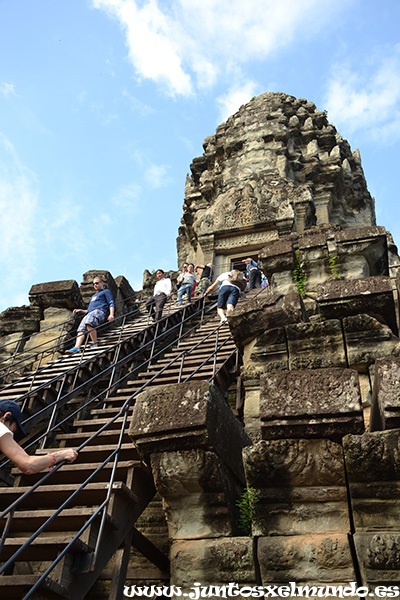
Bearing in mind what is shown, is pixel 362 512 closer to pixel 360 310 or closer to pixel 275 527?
pixel 275 527

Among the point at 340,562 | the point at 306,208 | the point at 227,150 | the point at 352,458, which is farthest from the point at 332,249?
the point at 227,150

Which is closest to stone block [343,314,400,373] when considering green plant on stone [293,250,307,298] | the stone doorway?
green plant on stone [293,250,307,298]

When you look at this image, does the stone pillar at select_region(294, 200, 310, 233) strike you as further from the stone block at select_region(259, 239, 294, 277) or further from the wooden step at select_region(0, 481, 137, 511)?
the wooden step at select_region(0, 481, 137, 511)

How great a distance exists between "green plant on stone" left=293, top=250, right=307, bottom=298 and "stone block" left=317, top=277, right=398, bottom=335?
1349 millimetres

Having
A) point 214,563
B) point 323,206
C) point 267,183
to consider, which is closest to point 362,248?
point 214,563

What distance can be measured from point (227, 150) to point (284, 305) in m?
14.5

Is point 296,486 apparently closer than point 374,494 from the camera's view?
No

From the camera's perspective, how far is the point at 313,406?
3.43 metres

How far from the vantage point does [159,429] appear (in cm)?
361

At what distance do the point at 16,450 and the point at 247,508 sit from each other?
5.29 feet

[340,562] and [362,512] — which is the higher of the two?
[362,512]

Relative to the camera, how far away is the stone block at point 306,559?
312 centimetres

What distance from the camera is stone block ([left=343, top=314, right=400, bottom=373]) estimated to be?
14.6ft

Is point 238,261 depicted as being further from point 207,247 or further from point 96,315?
point 96,315
